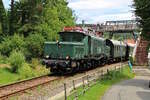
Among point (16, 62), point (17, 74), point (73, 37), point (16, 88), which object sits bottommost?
point (17, 74)

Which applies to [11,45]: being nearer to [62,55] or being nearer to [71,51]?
[62,55]

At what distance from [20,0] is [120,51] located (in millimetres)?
17567

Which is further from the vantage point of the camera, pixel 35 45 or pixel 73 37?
pixel 35 45

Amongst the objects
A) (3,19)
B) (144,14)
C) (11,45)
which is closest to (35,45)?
(11,45)

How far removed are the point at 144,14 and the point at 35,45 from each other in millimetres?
18848

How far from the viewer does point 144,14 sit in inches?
1062

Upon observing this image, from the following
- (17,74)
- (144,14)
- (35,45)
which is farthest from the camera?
(35,45)

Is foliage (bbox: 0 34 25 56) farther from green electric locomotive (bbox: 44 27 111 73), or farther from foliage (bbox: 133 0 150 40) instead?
foliage (bbox: 133 0 150 40)

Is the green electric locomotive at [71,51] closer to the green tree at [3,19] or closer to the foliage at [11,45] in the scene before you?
the foliage at [11,45]

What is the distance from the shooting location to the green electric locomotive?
28984 mm

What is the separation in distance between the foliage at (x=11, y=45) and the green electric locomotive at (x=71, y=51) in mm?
9403

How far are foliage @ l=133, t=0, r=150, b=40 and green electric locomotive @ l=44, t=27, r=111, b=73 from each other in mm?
5274

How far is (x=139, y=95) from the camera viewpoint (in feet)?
63.0

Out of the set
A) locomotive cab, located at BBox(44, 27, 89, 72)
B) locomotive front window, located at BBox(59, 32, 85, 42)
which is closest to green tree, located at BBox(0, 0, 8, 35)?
locomotive front window, located at BBox(59, 32, 85, 42)
